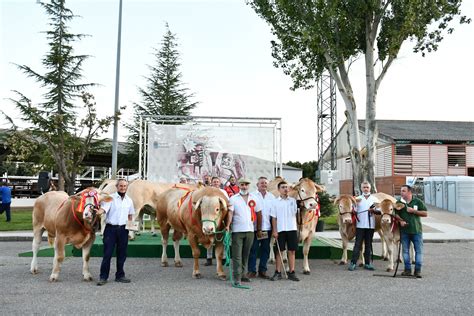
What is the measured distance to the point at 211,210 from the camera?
8.16m

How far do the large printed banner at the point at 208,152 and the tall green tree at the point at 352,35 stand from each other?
422cm

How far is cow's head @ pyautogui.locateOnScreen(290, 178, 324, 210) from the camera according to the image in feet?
29.2

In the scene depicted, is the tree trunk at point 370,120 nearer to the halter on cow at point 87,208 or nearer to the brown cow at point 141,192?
the brown cow at point 141,192

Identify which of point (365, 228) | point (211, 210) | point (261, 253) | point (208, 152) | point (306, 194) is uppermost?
point (208, 152)

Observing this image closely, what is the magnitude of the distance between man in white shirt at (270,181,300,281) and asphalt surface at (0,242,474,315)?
398 mm

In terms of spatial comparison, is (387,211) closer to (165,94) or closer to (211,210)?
(211,210)

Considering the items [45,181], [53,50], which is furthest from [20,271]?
[53,50]

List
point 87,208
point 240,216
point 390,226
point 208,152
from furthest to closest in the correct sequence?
point 208,152 → point 390,226 → point 240,216 → point 87,208

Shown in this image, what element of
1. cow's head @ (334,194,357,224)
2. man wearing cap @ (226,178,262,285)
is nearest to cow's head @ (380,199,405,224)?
cow's head @ (334,194,357,224)

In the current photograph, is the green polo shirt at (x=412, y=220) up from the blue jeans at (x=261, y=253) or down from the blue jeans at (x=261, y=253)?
up

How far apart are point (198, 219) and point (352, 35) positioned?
12.4 m

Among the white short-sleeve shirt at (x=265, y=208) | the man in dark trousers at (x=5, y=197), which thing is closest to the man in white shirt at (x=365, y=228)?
the white short-sleeve shirt at (x=265, y=208)

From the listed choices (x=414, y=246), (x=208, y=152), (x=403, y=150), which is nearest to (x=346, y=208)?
(x=414, y=246)

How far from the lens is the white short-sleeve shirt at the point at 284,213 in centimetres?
873
